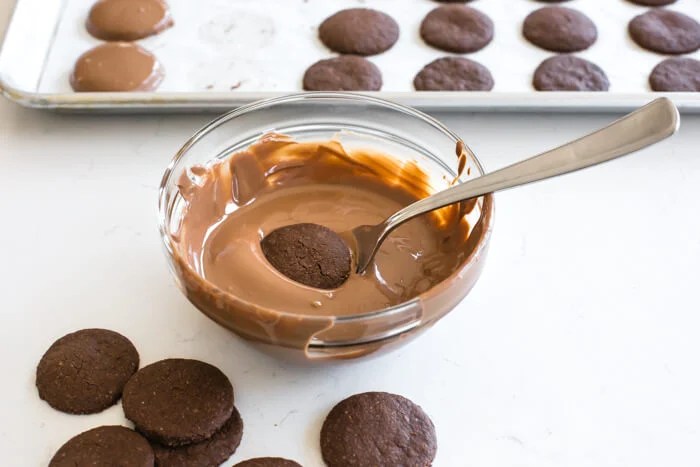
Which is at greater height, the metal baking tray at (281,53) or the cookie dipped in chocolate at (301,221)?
the cookie dipped in chocolate at (301,221)

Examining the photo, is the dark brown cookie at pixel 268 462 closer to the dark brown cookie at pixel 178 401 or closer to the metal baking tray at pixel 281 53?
the dark brown cookie at pixel 178 401

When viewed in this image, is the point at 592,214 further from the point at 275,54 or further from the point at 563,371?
the point at 275,54

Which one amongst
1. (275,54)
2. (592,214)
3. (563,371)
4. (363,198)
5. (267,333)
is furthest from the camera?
(275,54)

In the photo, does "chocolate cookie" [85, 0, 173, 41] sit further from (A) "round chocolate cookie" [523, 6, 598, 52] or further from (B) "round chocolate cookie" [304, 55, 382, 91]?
(A) "round chocolate cookie" [523, 6, 598, 52]

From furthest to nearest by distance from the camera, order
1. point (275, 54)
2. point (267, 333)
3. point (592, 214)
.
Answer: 1. point (275, 54)
2. point (592, 214)
3. point (267, 333)

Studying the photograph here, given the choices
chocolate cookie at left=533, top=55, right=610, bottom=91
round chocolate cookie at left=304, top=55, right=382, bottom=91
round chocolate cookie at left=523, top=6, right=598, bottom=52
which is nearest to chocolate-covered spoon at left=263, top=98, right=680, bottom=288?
round chocolate cookie at left=304, top=55, right=382, bottom=91

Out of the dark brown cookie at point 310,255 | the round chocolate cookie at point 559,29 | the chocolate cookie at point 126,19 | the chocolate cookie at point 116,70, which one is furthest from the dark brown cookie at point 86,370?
the round chocolate cookie at point 559,29

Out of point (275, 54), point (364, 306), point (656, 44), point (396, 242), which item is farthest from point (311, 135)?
point (656, 44)
